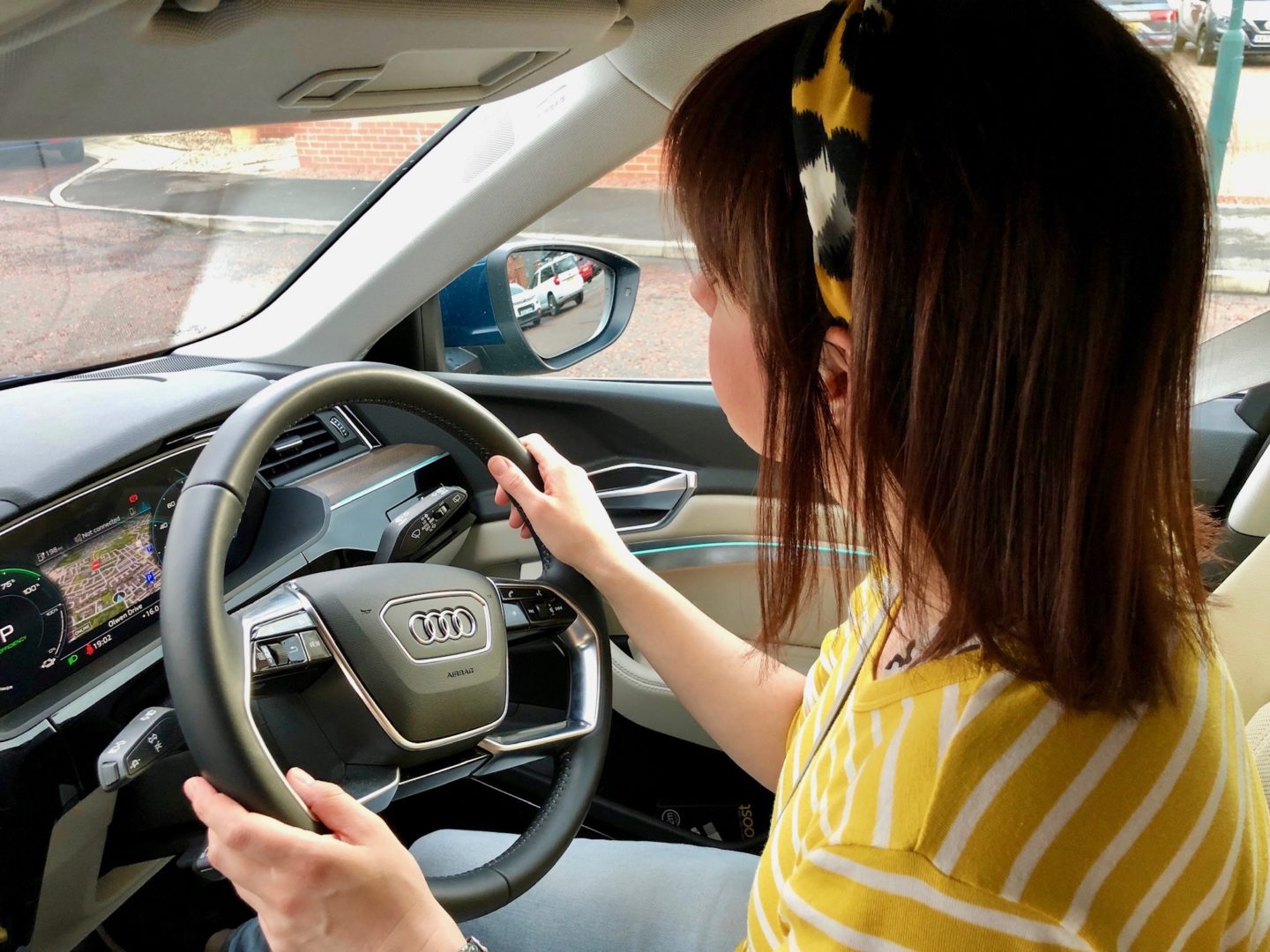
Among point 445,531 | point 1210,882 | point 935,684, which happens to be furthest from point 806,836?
point 445,531

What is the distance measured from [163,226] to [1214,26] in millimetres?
1598

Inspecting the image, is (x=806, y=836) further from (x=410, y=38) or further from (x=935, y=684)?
(x=410, y=38)

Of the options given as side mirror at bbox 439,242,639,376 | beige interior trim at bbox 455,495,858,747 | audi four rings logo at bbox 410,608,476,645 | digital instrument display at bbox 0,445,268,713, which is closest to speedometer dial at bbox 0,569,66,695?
digital instrument display at bbox 0,445,268,713

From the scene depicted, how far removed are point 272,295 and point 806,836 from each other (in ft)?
4.77

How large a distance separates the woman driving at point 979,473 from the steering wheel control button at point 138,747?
1.10 ft

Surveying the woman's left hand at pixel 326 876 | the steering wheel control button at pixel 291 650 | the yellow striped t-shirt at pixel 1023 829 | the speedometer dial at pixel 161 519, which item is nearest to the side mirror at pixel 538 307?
the speedometer dial at pixel 161 519

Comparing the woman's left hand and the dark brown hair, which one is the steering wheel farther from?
the dark brown hair

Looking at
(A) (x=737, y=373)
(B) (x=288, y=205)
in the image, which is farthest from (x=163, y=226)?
(A) (x=737, y=373)

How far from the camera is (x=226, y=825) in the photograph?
76cm

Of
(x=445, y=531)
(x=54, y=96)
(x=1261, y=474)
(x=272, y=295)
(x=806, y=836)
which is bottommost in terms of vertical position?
(x=445, y=531)

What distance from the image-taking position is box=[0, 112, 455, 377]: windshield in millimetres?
1413

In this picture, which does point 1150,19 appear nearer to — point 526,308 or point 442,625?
point 442,625

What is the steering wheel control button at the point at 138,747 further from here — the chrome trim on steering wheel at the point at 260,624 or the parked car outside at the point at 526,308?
the parked car outside at the point at 526,308

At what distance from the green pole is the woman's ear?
0.26 metres
